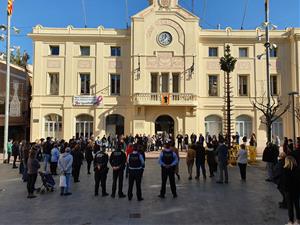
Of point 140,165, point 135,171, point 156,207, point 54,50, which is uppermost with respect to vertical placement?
point 54,50

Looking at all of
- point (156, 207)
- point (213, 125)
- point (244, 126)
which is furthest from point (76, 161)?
point (244, 126)

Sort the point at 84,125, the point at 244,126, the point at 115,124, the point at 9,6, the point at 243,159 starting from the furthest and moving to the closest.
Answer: the point at 244,126
the point at 84,125
the point at 115,124
the point at 9,6
the point at 243,159

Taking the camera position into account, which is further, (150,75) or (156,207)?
(150,75)

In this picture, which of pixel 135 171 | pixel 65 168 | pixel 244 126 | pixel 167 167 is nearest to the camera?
pixel 135 171

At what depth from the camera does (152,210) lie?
8719 millimetres

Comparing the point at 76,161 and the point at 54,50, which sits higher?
the point at 54,50

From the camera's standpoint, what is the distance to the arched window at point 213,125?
34.0 m

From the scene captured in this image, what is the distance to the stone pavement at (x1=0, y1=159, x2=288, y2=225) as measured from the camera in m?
7.80

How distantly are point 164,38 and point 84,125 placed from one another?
12614mm

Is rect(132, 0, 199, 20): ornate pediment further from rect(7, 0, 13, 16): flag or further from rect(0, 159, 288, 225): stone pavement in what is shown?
rect(0, 159, 288, 225): stone pavement

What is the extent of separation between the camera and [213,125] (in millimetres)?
34156

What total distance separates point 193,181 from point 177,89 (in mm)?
20842

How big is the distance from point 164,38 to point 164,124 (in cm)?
918

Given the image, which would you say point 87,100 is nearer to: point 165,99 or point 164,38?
point 165,99
